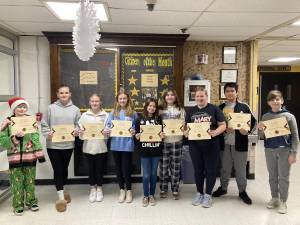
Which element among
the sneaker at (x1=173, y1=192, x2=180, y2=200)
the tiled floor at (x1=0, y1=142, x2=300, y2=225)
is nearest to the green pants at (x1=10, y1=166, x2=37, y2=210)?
the tiled floor at (x1=0, y1=142, x2=300, y2=225)

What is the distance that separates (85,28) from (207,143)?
6.52ft

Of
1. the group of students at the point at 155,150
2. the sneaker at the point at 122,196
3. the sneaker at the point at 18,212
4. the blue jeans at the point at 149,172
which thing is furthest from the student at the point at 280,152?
the sneaker at the point at 18,212

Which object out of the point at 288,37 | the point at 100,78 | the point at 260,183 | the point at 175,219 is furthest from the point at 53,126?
the point at 288,37

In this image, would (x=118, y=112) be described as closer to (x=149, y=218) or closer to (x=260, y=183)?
(x=149, y=218)

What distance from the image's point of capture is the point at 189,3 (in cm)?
259

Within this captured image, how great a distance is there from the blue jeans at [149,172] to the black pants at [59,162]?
88cm

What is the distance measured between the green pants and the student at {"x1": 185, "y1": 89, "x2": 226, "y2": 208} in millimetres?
1745

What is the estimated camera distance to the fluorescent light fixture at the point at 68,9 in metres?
2.59

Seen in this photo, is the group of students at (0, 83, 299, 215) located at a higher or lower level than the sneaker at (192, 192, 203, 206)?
higher

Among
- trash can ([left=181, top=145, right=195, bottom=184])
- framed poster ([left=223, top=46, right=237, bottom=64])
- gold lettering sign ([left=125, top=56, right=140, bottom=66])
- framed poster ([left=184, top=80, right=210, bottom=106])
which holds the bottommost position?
trash can ([left=181, top=145, right=195, bottom=184])

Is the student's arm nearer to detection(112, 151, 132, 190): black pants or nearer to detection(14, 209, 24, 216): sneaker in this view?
detection(112, 151, 132, 190): black pants

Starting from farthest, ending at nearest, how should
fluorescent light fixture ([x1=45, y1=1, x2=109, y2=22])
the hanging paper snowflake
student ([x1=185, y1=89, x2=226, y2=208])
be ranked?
student ([x1=185, y1=89, x2=226, y2=208]) → fluorescent light fixture ([x1=45, y1=1, x2=109, y2=22]) → the hanging paper snowflake

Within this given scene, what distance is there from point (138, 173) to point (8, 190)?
1711 mm

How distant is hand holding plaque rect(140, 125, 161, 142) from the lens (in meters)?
3.25
